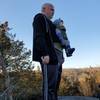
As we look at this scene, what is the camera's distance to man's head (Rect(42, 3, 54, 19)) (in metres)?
4.75

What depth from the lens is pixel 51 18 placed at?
15.9 feet

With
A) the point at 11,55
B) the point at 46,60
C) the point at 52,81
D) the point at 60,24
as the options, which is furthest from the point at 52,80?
the point at 11,55

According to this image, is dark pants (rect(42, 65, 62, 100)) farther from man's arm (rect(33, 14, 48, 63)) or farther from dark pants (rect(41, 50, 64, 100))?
man's arm (rect(33, 14, 48, 63))

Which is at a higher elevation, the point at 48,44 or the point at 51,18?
the point at 51,18

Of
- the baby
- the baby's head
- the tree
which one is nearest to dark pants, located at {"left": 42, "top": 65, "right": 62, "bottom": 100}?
the baby

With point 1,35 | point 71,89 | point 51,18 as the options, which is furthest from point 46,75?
point 1,35

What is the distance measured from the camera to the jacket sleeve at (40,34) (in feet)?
15.0

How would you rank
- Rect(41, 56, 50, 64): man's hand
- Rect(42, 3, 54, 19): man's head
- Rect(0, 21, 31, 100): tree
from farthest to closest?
Rect(0, 21, 31, 100): tree → Rect(42, 3, 54, 19): man's head → Rect(41, 56, 50, 64): man's hand

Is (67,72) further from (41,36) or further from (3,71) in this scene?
(41,36)

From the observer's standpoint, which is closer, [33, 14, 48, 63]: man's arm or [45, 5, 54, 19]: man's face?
[33, 14, 48, 63]: man's arm

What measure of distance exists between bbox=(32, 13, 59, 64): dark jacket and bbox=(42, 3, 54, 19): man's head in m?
0.07

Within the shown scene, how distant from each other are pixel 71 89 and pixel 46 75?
28.8 metres

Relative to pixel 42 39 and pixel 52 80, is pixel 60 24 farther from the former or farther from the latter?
pixel 52 80

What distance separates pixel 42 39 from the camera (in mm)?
4602
